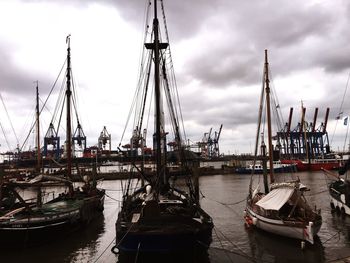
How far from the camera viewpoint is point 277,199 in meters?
20.4

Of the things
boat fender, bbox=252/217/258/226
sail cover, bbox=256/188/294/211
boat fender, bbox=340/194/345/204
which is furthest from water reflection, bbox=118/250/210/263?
boat fender, bbox=340/194/345/204

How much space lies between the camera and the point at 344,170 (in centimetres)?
3108

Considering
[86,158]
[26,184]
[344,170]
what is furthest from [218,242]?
[86,158]

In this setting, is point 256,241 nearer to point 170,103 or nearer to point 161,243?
point 161,243

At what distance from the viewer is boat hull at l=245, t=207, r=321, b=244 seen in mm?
18203

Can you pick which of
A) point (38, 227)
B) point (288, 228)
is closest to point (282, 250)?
point (288, 228)

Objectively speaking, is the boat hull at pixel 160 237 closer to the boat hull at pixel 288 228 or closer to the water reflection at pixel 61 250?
the water reflection at pixel 61 250

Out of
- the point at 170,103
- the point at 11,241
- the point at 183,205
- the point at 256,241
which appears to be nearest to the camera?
the point at 183,205

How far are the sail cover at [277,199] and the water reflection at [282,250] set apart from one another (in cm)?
205

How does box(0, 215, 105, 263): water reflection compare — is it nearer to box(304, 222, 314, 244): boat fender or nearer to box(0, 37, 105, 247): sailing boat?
box(0, 37, 105, 247): sailing boat

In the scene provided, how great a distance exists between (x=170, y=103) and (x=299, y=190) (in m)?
9.78

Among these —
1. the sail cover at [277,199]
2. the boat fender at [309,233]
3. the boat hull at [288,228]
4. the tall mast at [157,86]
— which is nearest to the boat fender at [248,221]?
the boat hull at [288,228]

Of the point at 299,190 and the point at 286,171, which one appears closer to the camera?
the point at 299,190

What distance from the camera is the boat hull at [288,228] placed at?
18.2m
